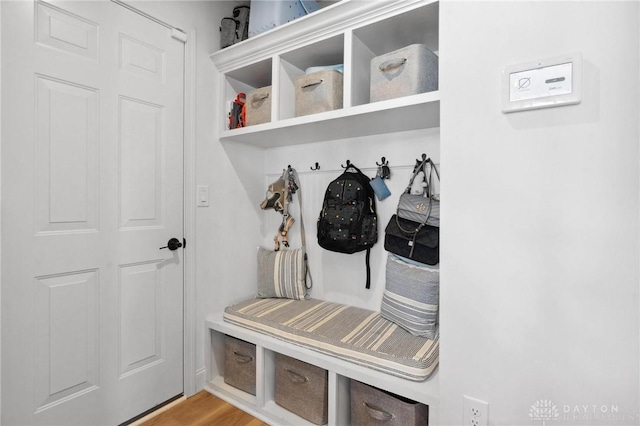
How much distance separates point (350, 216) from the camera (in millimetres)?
1872

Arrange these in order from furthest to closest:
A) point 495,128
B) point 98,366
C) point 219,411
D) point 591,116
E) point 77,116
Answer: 1. point 219,411
2. point 98,366
3. point 77,116
4. point 495,128
5. point 591,116

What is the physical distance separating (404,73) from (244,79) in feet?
3.91

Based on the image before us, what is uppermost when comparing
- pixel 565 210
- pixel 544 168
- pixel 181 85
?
pixel 181 85

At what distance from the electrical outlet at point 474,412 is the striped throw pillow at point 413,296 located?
42cm

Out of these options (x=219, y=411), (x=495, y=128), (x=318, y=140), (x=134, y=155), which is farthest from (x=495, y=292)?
(x=134, y=155)

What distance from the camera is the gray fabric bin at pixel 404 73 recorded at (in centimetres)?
142

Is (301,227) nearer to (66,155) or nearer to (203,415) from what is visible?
(203,415)

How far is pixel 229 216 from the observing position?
2.19 meters

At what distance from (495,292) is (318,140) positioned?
140 cm

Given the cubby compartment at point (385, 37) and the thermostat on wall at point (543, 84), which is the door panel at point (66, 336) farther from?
the thermostat on wall at point (543, 84)

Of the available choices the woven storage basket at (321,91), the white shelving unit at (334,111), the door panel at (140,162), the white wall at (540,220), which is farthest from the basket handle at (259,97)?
the white wall at (540,220)

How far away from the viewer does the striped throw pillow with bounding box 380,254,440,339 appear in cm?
155

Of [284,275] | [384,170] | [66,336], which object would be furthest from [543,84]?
[66,336]

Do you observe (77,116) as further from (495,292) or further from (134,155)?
(495,292)
